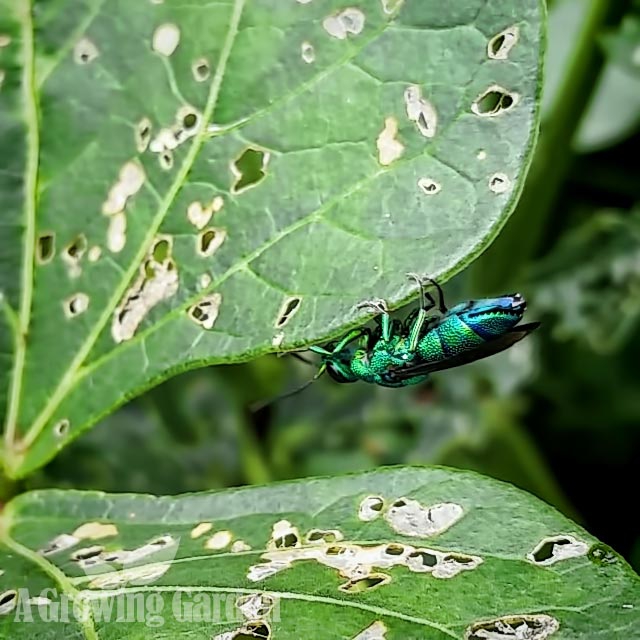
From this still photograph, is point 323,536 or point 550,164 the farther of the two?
point 550,164

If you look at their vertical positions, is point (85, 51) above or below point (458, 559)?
above

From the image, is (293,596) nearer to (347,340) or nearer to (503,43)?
(347,340)

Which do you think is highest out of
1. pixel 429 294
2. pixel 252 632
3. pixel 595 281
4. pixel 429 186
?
pixel 429 186

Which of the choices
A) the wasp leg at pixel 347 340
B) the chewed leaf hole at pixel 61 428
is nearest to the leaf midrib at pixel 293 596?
the chewed leaf hole at pixel 61 428

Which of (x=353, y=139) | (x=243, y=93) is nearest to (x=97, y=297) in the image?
(x=243, y=93)

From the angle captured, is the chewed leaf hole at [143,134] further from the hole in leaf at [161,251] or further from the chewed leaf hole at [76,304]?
the chewed leaf hole at [76,304]

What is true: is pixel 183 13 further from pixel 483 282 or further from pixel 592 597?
pixel 483 282

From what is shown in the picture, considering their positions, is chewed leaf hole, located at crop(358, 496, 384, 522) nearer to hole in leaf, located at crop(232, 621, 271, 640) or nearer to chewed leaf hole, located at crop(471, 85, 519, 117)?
hole in leaf, located at crop(232, 621, 271, 640)

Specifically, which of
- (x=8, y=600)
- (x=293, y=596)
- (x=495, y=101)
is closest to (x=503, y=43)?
(x=495, y=101)
